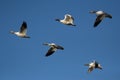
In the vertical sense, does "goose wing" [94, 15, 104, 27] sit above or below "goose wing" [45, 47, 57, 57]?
above

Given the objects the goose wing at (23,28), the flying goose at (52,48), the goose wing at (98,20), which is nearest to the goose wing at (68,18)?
the goose wing at (98,20)

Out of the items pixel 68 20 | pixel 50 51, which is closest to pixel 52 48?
pixel 50 51

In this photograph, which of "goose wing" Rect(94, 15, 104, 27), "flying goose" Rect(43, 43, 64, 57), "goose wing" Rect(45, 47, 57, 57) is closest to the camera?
"goose wing" Rect(94, 15, 104, 27)

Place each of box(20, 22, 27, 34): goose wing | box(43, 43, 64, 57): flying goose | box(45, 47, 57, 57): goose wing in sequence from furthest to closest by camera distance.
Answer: box(45, 47, 57, 57): goose wing → box(43, 43, 64, 57): flying goose → box(20, 22, 27, 34): goose wing

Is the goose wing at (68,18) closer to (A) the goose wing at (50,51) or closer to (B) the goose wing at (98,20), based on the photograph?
(B) the goose wing at (98,20)

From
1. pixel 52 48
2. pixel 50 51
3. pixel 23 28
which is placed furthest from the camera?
pixel 50 51

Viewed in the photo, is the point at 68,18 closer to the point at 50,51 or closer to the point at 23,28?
the point at 23,28


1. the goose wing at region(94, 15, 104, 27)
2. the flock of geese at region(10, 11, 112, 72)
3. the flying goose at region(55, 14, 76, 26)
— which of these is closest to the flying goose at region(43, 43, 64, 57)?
the flock of geese at region(10, 11, 112, 72)

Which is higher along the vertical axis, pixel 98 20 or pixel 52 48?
pixel 98 20

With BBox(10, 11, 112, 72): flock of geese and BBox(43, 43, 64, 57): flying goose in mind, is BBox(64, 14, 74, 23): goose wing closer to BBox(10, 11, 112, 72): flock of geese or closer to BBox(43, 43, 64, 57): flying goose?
BBox(10, 11, 112, 72): flock of geese

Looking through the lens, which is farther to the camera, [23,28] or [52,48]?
[52,48]

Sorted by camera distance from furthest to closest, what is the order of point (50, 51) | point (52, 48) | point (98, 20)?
point (50, 51) < point (52, 48) < point (98, 20)

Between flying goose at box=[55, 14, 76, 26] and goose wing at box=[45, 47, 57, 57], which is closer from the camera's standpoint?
flying goose at box=[55, 14, 76, 26]

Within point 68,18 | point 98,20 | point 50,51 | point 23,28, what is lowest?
point 50,51
